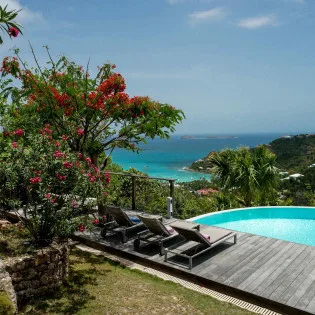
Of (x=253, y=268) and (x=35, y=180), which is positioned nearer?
(x=35, y=180)

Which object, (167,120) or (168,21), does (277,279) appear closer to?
(167,120)

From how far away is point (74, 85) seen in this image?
9148 millimetres

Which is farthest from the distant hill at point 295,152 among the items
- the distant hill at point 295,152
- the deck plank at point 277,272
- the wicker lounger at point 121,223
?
the wicker lounger at point 121,223

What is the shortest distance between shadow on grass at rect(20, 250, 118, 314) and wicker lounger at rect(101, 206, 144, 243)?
57.6 inches

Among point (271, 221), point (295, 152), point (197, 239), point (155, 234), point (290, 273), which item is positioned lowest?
point (271, 221)

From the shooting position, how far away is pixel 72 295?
570 cm

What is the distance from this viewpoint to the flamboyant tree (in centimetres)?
865

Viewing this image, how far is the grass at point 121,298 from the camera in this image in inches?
206

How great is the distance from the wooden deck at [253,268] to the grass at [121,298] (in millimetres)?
523

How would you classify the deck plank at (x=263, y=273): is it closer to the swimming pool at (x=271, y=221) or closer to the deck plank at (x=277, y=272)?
the deck plank at (x=277, y=272)

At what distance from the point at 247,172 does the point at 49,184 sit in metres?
10.7

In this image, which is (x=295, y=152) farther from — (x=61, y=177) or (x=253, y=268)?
(x=61, y=177)

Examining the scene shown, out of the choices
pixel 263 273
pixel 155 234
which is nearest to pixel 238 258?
pixel 263 273

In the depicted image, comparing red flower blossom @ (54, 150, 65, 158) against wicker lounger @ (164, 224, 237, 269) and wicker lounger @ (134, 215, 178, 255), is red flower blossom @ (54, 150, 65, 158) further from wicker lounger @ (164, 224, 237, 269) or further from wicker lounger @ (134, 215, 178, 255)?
wicker lounger @ (164, 224, 237, 269)
